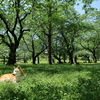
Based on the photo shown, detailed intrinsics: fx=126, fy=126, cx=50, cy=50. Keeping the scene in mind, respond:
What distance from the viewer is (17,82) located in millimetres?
7168

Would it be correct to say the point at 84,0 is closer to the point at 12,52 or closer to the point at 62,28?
the point at 12,52

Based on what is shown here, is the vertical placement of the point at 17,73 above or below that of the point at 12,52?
below

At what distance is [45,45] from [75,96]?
38712mm

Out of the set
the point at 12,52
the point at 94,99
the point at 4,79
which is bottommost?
the point at 94,99

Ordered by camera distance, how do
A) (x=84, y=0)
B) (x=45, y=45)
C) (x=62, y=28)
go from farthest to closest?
(x=45, y=45) → (x=62, y=28) → (x=84, y=0)

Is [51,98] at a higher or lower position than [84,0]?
lower

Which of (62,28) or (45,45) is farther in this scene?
(45,45)

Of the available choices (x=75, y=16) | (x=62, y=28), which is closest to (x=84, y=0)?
(x=62, y=28)

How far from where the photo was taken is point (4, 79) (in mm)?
7352

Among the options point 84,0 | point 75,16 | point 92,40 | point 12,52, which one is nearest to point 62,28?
point 75,16

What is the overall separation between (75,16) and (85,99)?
99.9 ft

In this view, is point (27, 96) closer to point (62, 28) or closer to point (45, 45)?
point (62, 28)

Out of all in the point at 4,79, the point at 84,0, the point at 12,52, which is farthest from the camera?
the point at 12,52

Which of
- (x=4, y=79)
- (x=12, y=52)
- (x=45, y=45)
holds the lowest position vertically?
(x=4, y=79)
